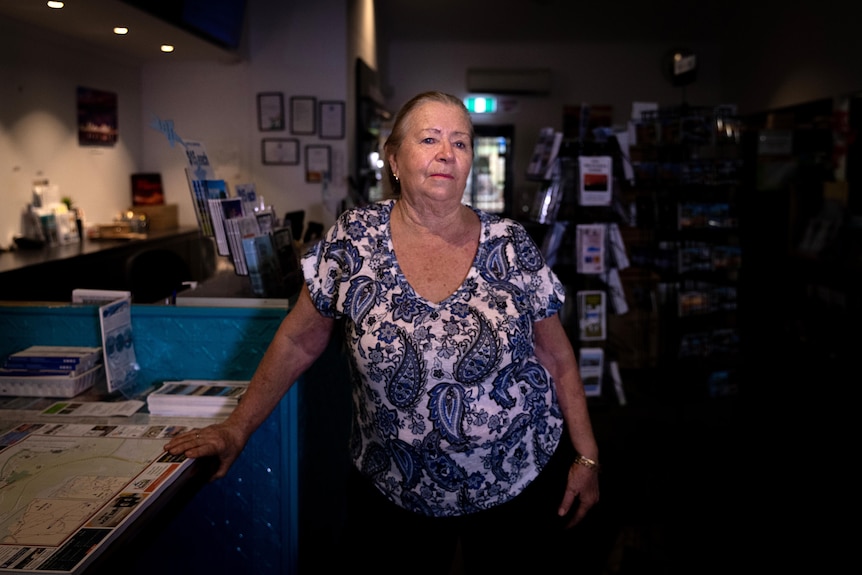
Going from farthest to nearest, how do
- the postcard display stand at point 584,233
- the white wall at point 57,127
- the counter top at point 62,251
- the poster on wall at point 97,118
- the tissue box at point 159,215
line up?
the tissue box at point 159,215, the poster on wall at point 97,118, the white wall at point 57,127, the postcard display stand at point 584,233, the counter top at point 62,251

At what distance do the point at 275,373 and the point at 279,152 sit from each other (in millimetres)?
4534

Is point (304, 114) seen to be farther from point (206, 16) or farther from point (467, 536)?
point (467, 536)

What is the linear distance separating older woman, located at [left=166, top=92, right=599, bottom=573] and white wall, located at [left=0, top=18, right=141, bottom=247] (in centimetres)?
354

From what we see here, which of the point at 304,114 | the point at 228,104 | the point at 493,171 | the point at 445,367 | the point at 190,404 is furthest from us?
the point at 493,171

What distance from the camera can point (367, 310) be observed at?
161cm

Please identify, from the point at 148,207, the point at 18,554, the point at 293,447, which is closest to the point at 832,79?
the point at 148,207

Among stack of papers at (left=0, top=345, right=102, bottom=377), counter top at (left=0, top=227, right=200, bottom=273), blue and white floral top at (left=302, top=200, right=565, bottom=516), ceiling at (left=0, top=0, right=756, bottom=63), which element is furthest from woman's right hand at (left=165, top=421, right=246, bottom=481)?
ceiling at (left=0, top=0, right=756, bottom=63)

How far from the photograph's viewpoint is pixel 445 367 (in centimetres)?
155

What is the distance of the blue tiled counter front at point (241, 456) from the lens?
82.7 inches

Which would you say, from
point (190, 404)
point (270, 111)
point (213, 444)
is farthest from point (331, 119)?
point (213, 444)

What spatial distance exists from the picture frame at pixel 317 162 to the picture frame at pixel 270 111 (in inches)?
12.2

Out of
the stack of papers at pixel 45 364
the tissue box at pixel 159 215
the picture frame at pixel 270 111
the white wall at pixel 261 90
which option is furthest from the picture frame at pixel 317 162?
the stack of papers at pixel 45 364

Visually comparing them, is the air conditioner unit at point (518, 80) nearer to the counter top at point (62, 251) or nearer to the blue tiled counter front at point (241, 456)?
the counter top at point (62, 251)

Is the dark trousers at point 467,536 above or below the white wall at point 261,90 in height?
below
